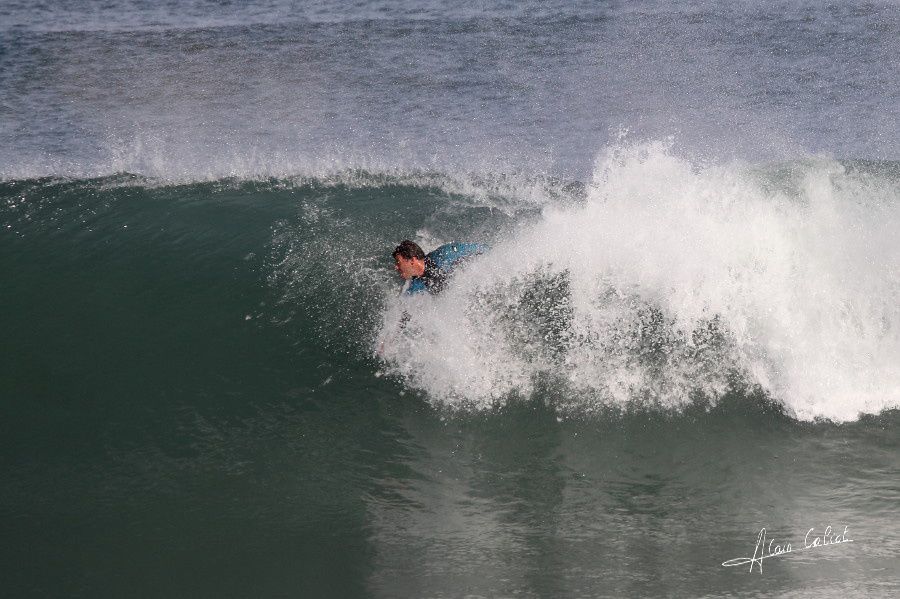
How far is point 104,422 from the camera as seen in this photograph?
619 centimetres

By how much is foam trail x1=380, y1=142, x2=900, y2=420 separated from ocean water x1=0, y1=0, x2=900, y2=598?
2cm

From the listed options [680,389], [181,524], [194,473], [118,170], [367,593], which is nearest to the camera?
[367,593]

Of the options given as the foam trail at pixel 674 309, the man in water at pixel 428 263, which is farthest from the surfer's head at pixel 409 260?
the foam trail at pixel 674 309

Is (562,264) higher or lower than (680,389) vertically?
higher

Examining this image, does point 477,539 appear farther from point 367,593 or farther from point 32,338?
point 32,338

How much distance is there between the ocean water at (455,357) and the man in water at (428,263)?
0.46 feet

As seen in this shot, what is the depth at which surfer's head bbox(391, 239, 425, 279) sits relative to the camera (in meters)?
6.20

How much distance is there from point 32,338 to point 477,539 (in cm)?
421

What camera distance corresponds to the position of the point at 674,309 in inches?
257

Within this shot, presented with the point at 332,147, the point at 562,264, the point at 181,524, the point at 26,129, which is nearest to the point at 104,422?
the point at 181,524

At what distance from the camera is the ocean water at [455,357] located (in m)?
5.08

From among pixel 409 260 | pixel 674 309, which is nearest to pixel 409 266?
pixel 409 260
